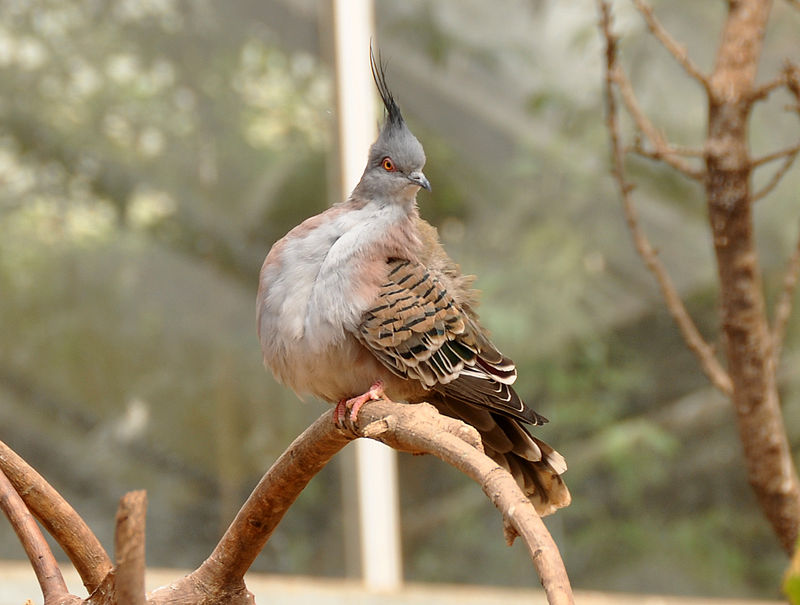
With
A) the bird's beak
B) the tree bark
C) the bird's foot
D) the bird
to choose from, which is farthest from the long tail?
the tree bark

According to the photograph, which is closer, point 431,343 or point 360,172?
point 431,343

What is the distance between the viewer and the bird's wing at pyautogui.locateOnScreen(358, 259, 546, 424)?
1036 mm

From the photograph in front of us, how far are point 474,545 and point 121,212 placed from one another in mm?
1532

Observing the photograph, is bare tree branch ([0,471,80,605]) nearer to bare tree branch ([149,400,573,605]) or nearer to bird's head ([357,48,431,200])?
bare tree branch ([149,400,573,605])

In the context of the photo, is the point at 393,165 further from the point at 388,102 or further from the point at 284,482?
the point at 284,482

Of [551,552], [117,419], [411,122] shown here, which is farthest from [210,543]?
[551,552]

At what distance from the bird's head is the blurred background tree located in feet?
5.07

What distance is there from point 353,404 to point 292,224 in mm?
2019

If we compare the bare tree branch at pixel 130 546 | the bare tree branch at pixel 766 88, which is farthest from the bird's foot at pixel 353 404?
the bare tree branch at pixel 766 88

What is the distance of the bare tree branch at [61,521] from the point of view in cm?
92

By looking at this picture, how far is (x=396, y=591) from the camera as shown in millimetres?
2859

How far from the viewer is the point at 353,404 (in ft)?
3.20

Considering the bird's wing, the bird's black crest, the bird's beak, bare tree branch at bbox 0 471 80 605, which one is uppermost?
the bird's black crest

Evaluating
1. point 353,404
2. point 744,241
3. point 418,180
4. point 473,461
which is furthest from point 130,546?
point 744,241
